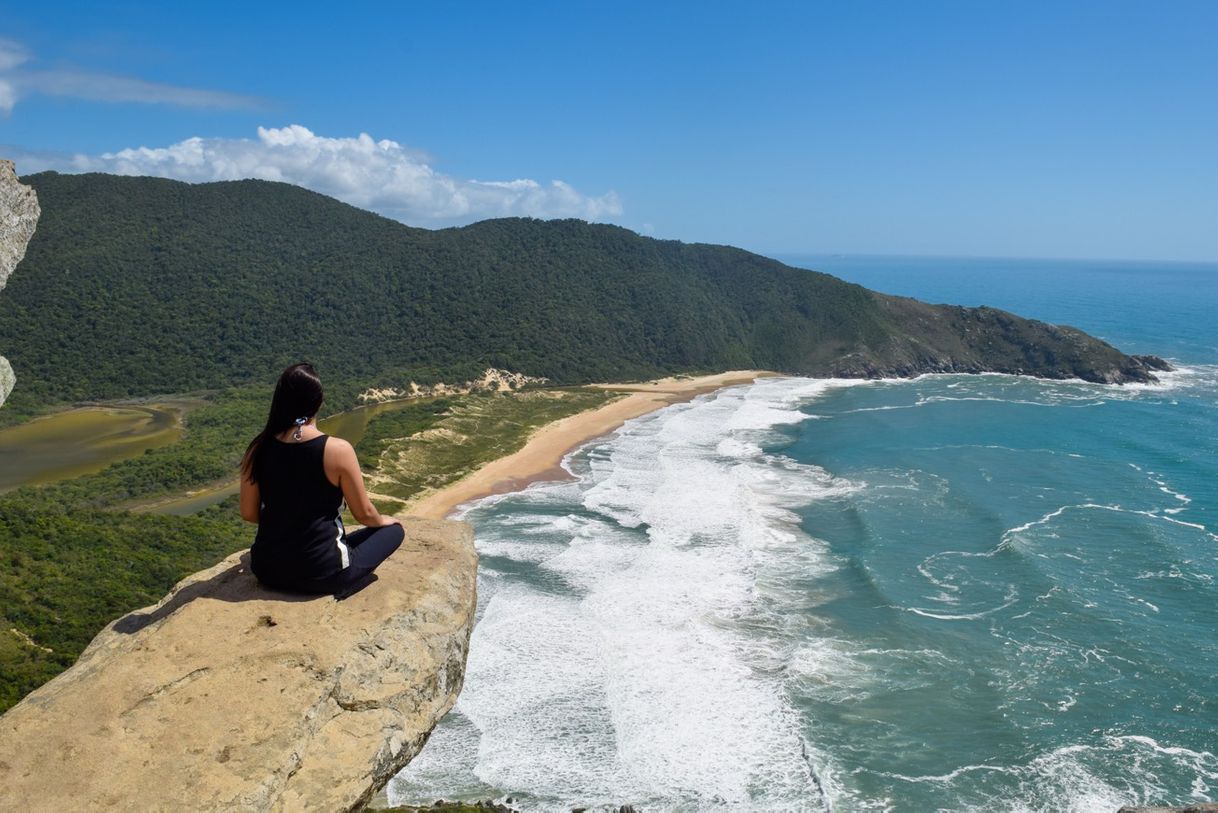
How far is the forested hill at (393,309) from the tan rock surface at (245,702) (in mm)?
70937

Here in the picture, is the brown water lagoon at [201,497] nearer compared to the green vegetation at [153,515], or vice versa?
the green vegetation at [153,515]

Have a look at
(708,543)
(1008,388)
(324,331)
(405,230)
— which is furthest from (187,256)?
(1008,388)

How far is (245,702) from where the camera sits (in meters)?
5.35

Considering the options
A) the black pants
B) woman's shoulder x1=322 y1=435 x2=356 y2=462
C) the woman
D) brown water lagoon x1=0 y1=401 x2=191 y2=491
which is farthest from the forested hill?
woman's shoulder x1=322 y1=435 x2=356 y2=462

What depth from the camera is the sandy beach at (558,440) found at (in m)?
43.9

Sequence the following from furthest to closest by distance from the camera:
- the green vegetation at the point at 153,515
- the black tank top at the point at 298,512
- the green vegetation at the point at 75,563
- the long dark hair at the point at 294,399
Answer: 1. the green vegetation at the point at 153,515
2. the green vegetation at the point at 75,563
3. the black tank top at the point at 298,512
4. the long dark hair at the point at 294,399

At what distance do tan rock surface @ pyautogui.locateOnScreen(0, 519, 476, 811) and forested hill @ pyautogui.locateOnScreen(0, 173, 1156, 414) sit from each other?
7094 cm

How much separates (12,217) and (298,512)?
18.5 m

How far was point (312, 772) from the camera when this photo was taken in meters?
5.22

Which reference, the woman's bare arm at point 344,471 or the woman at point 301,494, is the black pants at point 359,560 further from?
the woman's bare arm at point 344,471

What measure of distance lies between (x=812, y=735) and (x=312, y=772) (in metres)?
17.5

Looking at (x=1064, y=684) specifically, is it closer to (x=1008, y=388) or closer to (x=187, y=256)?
(x=1008, y=388)

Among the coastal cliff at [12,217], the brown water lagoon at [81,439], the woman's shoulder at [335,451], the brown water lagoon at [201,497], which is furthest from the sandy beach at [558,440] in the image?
the woman's shoulder at [335,451]

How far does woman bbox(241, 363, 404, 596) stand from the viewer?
6086 mm
